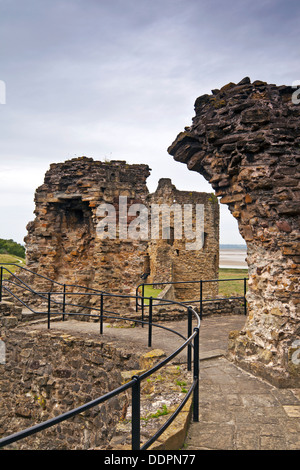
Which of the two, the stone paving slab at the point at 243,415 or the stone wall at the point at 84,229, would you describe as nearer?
the stone paving slab at the point at 243,415

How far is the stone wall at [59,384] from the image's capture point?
245 inches

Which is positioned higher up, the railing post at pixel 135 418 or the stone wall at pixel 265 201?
the stone wall at pixel 265 201

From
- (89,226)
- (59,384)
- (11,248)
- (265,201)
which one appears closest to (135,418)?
(265,201)

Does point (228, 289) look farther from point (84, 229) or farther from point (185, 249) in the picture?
point (84, 229)

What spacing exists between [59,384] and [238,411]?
14.4ft

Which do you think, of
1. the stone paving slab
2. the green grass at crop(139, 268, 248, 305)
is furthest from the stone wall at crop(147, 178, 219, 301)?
the stone paving slab

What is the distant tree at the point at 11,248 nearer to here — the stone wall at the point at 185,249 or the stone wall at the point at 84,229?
the stone wall at the point at 185,249

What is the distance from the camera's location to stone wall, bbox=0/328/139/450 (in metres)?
6.21

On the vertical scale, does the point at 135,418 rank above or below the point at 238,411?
above

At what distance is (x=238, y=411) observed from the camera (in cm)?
390

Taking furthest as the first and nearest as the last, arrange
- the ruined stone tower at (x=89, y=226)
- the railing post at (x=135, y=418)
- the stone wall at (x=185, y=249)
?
1. the stone wall at (x=185, y=249)
2. the ruined stone tower at (x=89, y=226)
3. the railing post at (x=135, y=418)

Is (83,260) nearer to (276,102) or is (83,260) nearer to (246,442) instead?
(276,102)

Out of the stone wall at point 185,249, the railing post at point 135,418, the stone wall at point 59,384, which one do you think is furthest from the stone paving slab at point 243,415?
the stone wall at point 185,249

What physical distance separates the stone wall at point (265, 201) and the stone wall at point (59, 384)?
2.14 m
